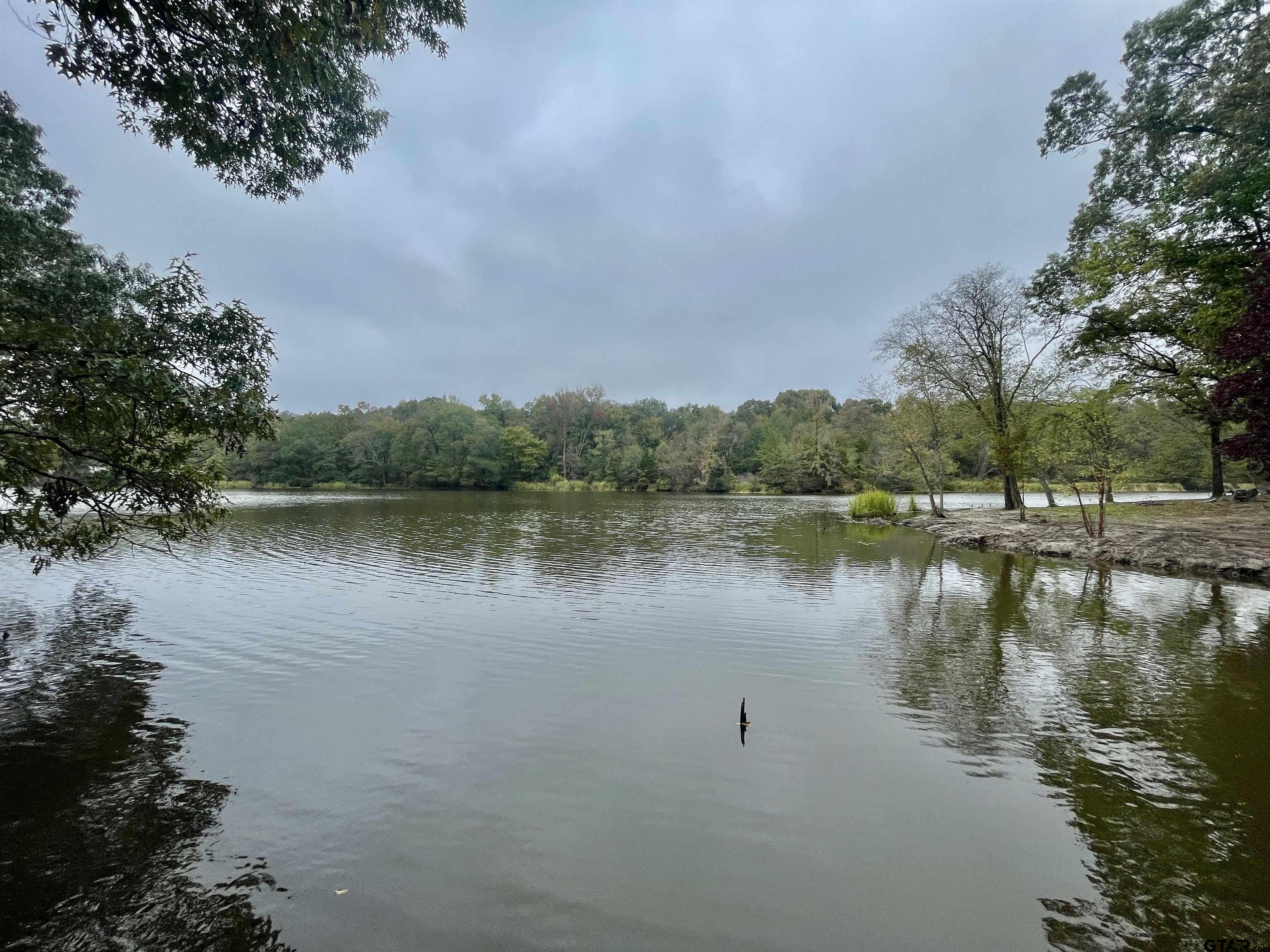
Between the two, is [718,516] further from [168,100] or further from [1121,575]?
[168,100]

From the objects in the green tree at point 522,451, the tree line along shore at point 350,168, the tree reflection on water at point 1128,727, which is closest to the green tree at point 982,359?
the tree line along shore at point 350,168

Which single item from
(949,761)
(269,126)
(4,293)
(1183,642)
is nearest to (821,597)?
(1183,642)

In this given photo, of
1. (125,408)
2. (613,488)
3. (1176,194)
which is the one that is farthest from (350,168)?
(613,488)

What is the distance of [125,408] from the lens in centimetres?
542

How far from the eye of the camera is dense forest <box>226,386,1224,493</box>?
6738 centimetres

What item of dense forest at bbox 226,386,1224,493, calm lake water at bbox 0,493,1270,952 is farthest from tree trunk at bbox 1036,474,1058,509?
dense forest at bbox 226,386,1224,493

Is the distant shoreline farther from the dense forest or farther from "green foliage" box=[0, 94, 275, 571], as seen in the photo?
"green foliage" box=[0, 94, 275, 571]

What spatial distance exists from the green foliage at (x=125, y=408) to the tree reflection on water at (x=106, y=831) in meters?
2.10

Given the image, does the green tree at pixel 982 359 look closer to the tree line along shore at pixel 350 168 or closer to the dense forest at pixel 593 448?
the tree line along shore at pixel 350 168

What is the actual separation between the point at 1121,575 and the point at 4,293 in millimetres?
23282

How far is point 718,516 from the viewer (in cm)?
3594

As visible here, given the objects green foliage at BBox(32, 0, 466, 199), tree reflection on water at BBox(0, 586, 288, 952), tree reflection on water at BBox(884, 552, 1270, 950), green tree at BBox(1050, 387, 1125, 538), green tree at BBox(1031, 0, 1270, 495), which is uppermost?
green tree at BBox(1031, 0, 1270, 495)

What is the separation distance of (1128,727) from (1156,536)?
15.3 metres

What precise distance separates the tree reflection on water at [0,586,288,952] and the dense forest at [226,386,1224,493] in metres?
59.4
